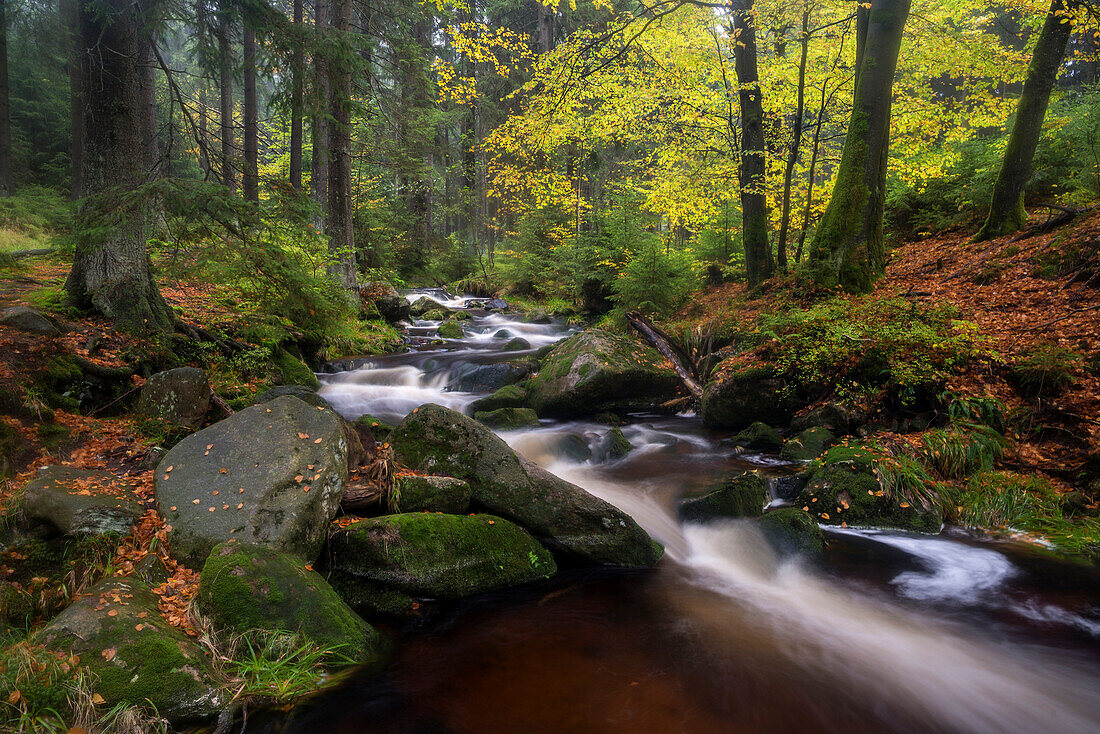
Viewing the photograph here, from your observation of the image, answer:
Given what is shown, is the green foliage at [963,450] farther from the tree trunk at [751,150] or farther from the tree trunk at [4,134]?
the tree trunk at [4,134]

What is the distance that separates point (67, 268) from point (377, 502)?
1087 centimetres

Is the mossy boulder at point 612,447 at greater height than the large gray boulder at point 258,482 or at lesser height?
lesser

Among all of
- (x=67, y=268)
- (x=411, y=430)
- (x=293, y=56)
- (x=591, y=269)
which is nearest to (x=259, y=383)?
(x=411, y=430)

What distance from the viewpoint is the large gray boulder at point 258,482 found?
12.3 ft

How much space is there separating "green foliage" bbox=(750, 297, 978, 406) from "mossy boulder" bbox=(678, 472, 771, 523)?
2.40m

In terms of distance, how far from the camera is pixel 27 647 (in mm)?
2600

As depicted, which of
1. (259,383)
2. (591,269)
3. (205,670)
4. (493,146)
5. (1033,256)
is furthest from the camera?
(591,269)

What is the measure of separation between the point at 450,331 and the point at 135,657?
42.4ft

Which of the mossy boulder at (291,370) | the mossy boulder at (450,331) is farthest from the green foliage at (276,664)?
the mossy boulder at (450,331)

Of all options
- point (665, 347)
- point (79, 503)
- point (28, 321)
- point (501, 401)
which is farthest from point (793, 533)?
point (28, 321)

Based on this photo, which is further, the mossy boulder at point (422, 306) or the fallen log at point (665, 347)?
the mossy boulder at point (422, 306)

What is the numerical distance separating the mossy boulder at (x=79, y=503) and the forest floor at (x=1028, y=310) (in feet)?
27.6

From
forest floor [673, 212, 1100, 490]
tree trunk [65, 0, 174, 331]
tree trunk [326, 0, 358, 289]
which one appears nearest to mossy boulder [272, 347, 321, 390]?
tree trunk [65, 0, 174, 331]

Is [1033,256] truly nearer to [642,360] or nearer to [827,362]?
[827,362]
